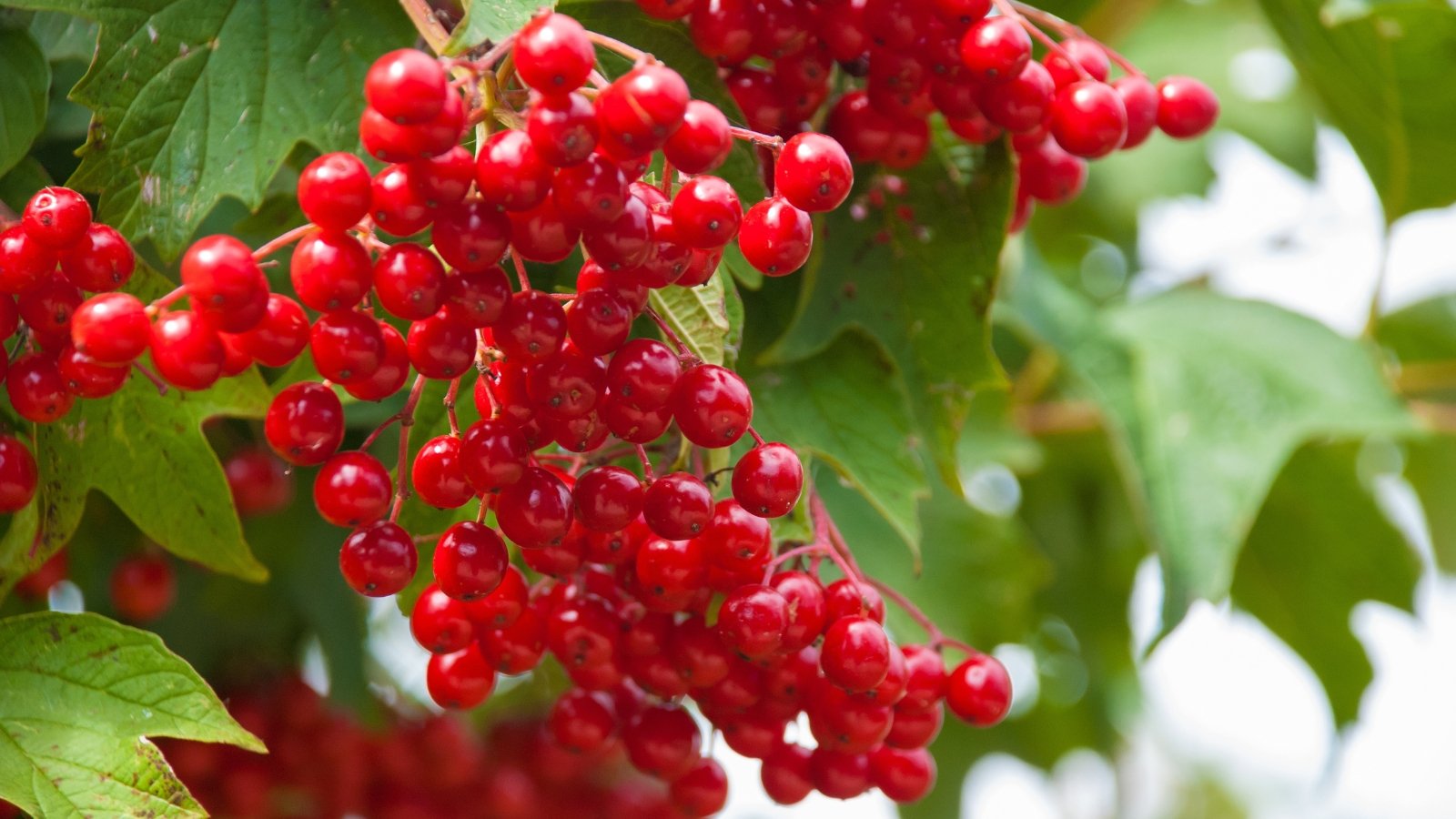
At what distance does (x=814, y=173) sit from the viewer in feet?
1.63

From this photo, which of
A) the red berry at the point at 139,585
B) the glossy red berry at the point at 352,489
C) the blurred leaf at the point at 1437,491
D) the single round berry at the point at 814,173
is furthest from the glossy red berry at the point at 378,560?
the blurred leaf at the point at 1437,491

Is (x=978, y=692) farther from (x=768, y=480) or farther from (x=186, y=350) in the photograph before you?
(x=186, y=350)

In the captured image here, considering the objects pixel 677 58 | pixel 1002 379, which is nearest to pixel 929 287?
pixel 1002 379

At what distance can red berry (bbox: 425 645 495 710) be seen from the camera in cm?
62

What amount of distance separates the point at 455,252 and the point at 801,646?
0.80 feet

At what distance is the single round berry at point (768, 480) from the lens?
0.53m

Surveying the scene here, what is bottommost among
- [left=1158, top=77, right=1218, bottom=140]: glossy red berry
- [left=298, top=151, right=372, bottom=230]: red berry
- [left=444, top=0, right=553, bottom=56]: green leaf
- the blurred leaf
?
the blurred leaf

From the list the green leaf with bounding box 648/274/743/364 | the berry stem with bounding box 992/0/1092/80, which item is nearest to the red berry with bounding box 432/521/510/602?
the green leaf with bounding box 648/274/743/364

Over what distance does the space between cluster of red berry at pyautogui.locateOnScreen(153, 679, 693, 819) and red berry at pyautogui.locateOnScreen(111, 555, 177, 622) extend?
0.11 meters

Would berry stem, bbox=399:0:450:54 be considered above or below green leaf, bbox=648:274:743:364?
above

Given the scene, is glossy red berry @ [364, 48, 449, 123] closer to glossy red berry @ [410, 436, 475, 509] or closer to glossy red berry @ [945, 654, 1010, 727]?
glossy red berry @ [410, 436, 475, 509]

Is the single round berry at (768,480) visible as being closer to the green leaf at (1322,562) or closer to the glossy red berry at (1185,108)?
the glossy red berry at (1185,108)

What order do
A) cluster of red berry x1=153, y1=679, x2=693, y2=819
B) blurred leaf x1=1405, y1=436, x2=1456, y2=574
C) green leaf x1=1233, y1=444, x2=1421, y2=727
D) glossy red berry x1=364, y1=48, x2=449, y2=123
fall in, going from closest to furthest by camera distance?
glossy red berry x1=364, y1=48, x2=449, y2=123 → cluster of red berry x1=153, y1=679, x2=693, y2=819 → green leaf x1=1233, y1=444, x2=1421, y2=727 → blurred leaf x1=1405, y1=436, x2=1456, y2=574

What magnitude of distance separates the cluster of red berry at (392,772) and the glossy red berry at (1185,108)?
63 cm
